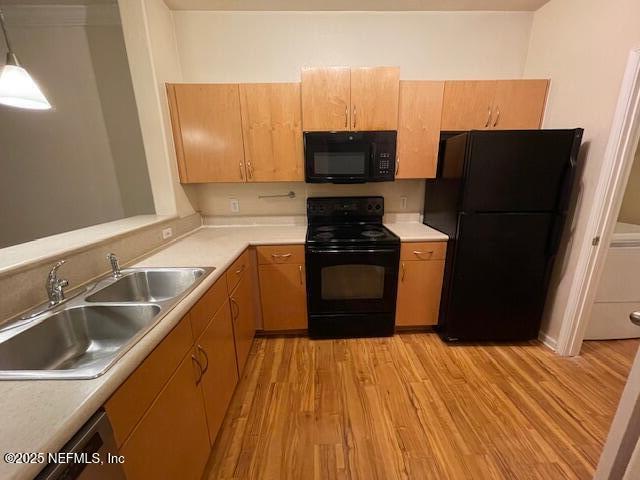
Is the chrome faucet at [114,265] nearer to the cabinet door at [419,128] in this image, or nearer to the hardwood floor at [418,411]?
the hardwood floor at [418,411]

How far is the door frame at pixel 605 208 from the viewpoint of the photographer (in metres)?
1.48

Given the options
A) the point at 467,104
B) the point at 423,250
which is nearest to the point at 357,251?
the point at 423,250

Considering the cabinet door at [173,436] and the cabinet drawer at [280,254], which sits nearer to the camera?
the cabinet door at [173,436]

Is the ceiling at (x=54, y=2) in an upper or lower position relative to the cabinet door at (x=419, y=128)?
upper

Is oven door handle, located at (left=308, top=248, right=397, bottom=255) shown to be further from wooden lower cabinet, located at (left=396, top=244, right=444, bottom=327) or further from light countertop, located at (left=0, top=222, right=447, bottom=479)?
light countertop, located at (left=0, top=222, right=447, bottom=479)

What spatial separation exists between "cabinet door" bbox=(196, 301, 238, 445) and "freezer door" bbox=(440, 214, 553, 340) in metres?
1.62

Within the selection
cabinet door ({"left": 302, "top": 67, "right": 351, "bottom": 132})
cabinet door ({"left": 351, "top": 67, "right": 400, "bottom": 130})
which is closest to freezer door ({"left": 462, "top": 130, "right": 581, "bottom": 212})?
cabinet door ({"left": 351, "top": 67, "right": 400, "bottom": 130})

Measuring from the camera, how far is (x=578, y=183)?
179cm

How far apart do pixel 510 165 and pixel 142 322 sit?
7.45ft

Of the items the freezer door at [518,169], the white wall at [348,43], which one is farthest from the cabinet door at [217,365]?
the white wall at [348,43]

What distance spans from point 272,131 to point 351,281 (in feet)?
Answer: 4.41

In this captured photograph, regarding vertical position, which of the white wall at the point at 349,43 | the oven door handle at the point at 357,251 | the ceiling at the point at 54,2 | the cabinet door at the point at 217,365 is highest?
the ceiling at the point at 54,2

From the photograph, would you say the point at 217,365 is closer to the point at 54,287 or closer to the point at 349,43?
the point at 54,287

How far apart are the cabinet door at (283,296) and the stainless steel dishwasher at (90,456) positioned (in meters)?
1.41
